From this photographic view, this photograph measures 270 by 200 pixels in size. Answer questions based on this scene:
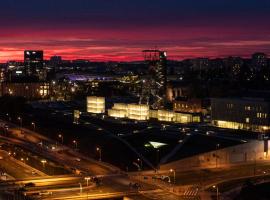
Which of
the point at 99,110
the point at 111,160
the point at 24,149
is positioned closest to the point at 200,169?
the point at 111,160

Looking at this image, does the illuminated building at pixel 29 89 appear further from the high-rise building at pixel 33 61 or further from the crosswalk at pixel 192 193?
the crosswalk at pixel 192 193

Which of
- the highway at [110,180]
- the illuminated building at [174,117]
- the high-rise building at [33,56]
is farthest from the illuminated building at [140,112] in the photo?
the high-rise building at [33,56]

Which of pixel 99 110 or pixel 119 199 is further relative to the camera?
pixel 99 110

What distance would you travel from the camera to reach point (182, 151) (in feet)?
119

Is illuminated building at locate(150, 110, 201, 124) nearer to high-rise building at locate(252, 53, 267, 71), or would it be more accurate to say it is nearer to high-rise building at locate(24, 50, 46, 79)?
high-rise building at locate(24, 50, 46, 79)

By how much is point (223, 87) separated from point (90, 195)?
185 ft

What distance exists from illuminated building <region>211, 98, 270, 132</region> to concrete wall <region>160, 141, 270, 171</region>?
9757 millimetres

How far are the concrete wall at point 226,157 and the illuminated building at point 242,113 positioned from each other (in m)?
9.76

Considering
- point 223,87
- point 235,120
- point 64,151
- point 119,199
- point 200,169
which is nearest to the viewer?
point 119,199

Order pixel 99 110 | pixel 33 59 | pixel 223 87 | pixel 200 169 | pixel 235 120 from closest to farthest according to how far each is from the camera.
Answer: pixel 200 169 < pixel 235 120 < pixel 99 110 < pixel 223 87 < pixel 33 59

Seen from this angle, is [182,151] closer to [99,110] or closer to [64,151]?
[64,151]

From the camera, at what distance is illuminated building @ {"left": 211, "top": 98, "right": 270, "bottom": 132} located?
158 ft

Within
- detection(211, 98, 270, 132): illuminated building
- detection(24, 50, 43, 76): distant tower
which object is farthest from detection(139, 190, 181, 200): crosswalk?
detection(24, 50, 43, 76): distant tower

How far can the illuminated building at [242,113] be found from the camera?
1901 inches
